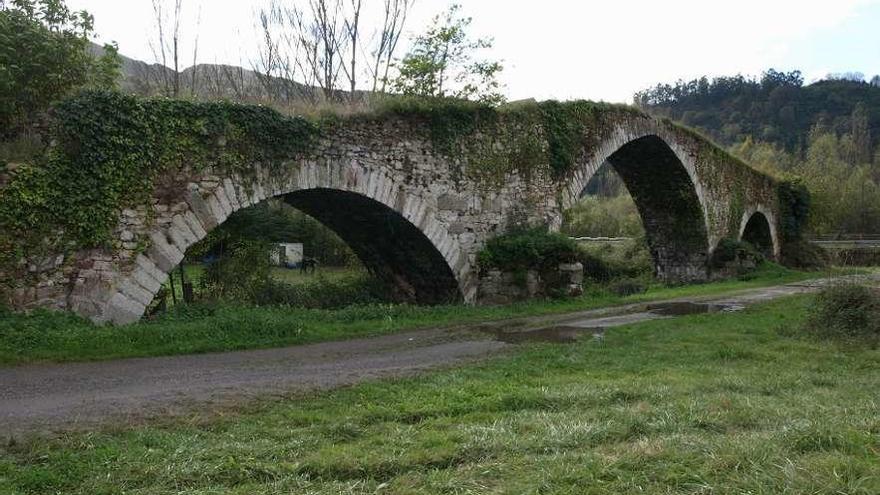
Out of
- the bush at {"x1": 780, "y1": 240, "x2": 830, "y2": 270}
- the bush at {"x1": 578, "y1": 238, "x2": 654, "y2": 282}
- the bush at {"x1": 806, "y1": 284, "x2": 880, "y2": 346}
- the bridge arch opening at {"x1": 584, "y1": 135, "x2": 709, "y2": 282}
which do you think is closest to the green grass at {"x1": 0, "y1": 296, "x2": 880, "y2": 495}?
the bush at {"x1": 806, "y1": 284, "x2": 880, "y2": 346}

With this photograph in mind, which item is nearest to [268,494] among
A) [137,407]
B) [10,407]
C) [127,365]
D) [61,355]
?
[137,407]

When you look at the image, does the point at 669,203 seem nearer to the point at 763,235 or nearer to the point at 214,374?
the point at 763,235

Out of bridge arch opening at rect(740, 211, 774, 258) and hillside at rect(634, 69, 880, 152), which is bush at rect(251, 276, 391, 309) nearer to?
bridge arch opening at rect(740, 211, 774, 258)

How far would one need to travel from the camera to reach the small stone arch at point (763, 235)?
104 feet

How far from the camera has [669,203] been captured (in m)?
25.3

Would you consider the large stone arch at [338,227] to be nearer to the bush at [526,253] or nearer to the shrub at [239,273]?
the bush at [526,253]

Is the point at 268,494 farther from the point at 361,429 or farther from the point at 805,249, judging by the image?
the point at 805,249

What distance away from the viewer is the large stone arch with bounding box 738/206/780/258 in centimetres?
3166

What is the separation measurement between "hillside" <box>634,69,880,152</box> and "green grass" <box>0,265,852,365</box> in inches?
2267

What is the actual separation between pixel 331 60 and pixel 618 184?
43.1 meters

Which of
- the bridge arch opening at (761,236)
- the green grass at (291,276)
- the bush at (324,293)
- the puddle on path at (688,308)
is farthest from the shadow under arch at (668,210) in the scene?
the bush at (324,293)

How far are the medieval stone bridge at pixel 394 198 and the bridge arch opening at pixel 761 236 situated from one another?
1225 centimetres

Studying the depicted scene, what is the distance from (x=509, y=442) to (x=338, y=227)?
10.5 meters

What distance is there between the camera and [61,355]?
24.7ft
